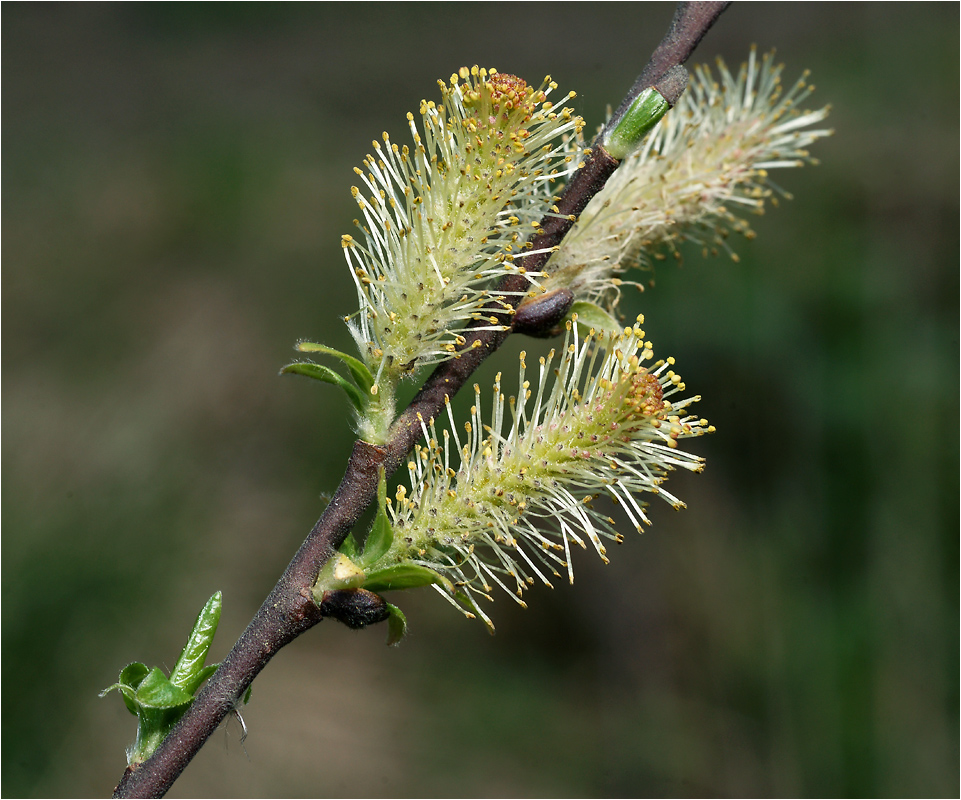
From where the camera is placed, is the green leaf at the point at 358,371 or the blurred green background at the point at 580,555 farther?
the blurred green background at the point at 580,555

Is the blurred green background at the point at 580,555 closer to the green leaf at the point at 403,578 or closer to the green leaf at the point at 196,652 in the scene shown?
the green leaf at the point at 196,652

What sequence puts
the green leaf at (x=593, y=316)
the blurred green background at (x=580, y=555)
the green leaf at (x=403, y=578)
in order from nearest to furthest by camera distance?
the green leaf at (x=403, y=578)
the green leaf at (x=593, y=316)
the blurred green background at (x=580, y=555)

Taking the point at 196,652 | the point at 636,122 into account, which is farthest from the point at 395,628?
the point at 636,122

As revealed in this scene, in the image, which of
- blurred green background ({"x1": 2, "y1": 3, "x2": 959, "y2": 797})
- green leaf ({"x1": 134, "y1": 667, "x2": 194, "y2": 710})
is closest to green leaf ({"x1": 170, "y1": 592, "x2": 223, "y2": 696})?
green leaf ({"x1": 134, "y1": 667, "x2": 194, "y2": 710})

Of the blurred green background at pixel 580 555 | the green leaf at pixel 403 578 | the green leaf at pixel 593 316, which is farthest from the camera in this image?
the blurred green background at pixel 580 555

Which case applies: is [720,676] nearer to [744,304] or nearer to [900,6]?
[744,304]

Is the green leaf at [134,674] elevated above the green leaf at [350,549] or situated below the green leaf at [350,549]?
below

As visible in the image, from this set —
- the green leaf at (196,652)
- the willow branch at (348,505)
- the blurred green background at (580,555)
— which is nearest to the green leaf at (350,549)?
the willow branch at (348,505)
